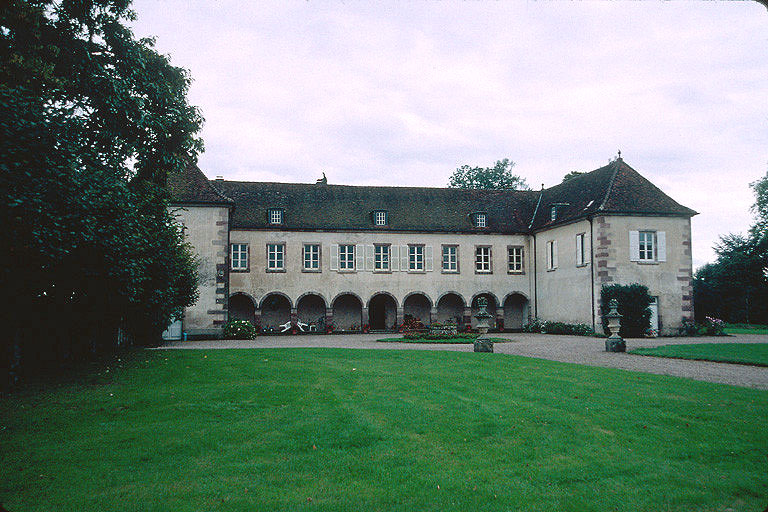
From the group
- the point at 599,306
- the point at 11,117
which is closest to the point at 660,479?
the point at 11,117

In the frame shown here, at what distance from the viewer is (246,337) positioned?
2773 centimetres

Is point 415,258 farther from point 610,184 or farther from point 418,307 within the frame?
point 610,184

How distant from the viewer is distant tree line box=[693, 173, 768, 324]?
152 ft

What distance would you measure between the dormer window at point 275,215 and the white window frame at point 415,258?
7.70 meters

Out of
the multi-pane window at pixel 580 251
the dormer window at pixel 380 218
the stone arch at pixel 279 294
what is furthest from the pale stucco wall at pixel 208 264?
the multi-pane window at pixel 580 251

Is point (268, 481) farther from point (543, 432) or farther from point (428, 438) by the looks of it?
point (543, 432)

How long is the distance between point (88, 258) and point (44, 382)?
235 cm

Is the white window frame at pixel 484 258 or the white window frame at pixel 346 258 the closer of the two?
the white window frame at pixel 346 258

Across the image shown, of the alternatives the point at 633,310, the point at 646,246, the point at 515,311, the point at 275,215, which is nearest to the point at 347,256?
the point at 275,215

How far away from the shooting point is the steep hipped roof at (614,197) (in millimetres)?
28578

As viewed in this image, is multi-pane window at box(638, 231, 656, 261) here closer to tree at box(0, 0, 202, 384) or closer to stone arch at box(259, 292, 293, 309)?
stone arch at box(259, 292, 293, 309)

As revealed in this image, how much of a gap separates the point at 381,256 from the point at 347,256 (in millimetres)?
2005

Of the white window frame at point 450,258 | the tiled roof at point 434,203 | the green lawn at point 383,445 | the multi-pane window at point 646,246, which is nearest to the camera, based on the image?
the green lawn at point 383,445

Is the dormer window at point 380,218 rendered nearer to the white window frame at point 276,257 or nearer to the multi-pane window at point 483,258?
the white window frame at point 276,257
